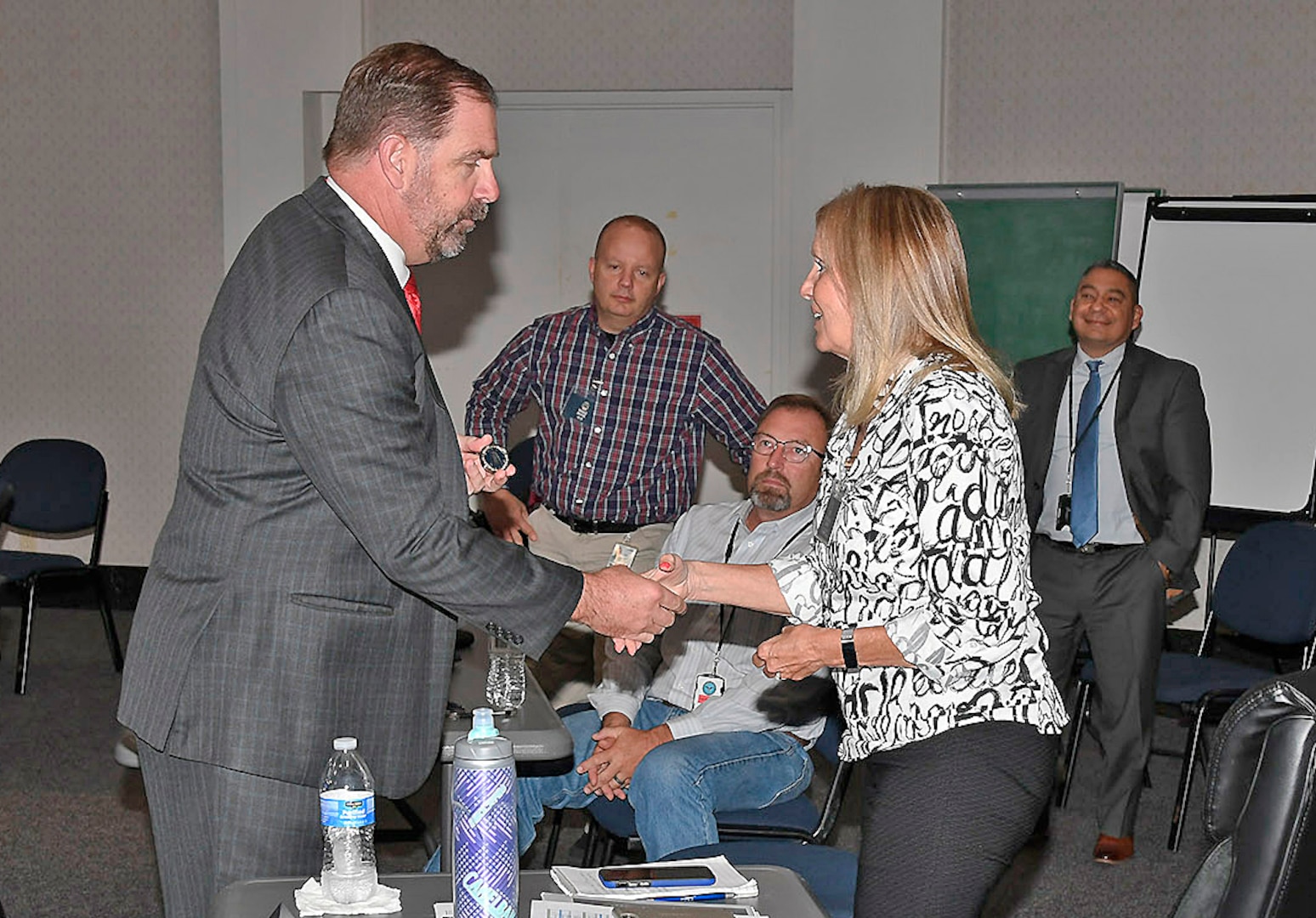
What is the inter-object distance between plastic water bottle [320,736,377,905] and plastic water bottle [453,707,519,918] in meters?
0.18

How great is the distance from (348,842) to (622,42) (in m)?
5.77

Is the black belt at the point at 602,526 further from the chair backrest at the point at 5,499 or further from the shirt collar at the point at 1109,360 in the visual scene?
the chair backrest at the point at 5,499

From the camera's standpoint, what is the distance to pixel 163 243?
7.61 metres

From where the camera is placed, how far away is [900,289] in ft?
7.21

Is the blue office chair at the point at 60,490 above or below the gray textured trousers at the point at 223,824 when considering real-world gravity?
above

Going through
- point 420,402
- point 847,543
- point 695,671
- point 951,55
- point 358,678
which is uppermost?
point 951,55

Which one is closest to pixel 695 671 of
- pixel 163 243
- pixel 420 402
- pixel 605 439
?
pixel 605 439

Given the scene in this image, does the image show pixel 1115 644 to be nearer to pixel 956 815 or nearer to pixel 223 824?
pixel 956 815

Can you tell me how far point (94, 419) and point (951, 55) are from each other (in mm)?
4697

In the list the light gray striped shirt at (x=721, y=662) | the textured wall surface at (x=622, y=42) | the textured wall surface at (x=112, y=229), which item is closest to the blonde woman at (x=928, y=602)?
the light gray striped shirt at (x=721, y=662)

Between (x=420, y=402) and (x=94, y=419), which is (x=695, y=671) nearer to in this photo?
(x=420, y=402)

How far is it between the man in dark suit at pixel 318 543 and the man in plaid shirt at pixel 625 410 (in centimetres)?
257

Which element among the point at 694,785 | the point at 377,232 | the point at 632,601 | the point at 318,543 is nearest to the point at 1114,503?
the point at 694,785

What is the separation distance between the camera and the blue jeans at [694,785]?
3234mm
